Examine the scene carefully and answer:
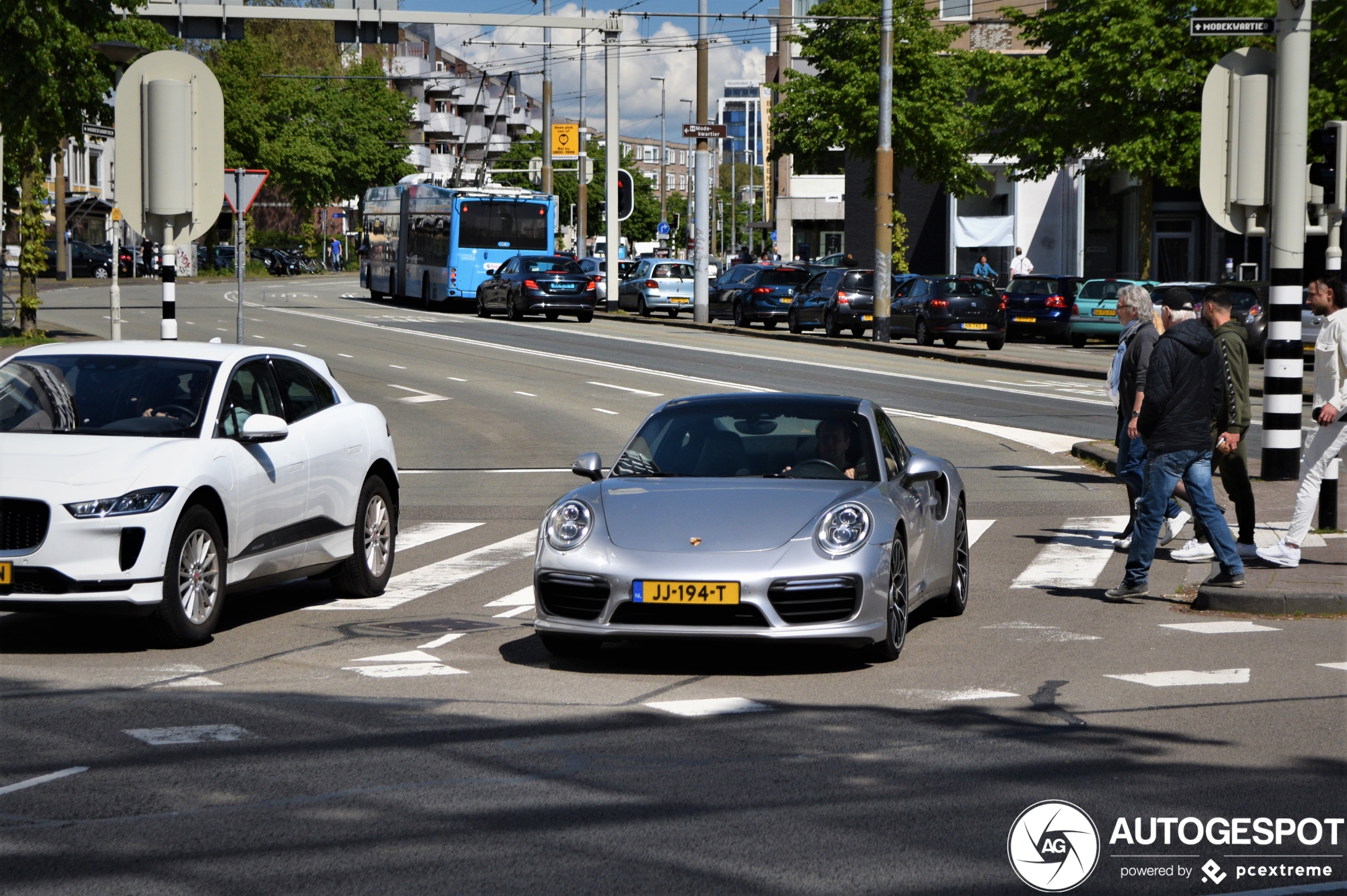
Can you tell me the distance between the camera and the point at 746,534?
7957 mm

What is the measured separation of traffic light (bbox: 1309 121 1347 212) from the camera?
497 inches

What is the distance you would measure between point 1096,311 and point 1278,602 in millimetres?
31346

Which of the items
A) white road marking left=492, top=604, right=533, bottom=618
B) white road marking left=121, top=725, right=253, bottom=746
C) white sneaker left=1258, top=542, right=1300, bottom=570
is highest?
white sneaker left=1258, top=542, right=1300, bottom=570

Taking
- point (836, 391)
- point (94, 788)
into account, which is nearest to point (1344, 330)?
point (94, 788)

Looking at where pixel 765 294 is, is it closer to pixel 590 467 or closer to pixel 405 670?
pixel 590 467

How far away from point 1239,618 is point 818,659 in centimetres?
265

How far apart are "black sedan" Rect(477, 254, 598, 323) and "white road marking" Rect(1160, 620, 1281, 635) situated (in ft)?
126

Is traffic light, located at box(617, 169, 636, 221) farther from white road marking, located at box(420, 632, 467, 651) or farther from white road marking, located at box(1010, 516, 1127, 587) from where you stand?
white road marking, located at box(420, 632, 467, 651)

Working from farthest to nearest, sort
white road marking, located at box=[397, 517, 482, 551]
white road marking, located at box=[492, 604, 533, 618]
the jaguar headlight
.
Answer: white road marking, located at box=[397, 517, 482, 551]
white road marking, located at box=[492, 604, 533, 618]
the jaguar headlight

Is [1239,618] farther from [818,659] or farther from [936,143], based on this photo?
[936,143]

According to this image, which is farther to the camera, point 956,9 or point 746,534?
point 956,9

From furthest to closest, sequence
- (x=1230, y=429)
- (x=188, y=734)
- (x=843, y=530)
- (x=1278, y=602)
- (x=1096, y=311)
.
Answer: (x=1096, y=311) → (x=1230, y=429) → (x=1278, y=602) → (x=843, y=530) → (x=188, y=734)

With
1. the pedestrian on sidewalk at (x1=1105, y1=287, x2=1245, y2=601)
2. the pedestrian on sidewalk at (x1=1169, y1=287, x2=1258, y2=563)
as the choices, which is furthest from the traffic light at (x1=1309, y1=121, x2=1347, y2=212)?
the pedestrian on sidewalk at (x1=1105, y1=287, x2=1245, y2=601)

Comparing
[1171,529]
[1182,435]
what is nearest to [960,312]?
[1171,529]
